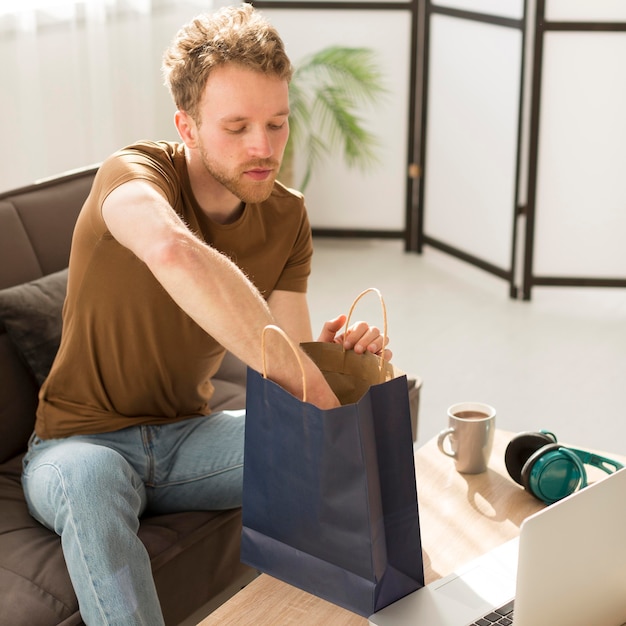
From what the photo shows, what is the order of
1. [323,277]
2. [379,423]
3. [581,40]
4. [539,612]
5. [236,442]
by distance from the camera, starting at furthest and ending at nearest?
[323,277], [581,40], [236,442], [379,423], [539,612]

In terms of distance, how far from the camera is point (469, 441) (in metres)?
1.72

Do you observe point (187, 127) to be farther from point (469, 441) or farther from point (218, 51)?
point (469, 441)

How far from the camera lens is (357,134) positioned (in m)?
4.42

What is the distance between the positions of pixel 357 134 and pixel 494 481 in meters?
2.91

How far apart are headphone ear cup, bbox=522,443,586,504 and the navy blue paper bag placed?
33 cm

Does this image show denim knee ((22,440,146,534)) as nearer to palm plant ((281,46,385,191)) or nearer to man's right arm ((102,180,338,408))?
man's right arm ((102,180,338,408))

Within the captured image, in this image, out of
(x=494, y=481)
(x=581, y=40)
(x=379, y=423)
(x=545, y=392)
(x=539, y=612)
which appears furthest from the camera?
(x=581, y=40)

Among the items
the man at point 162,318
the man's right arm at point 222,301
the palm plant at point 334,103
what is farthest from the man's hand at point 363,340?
the palm plant at point 334,103

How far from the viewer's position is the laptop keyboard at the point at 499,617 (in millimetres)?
1299

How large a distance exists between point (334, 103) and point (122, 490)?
306 cm

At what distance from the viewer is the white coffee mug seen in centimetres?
171

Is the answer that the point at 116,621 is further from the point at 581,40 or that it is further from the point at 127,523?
the point at 581,40

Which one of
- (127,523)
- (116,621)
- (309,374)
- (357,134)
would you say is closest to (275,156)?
(309,374)

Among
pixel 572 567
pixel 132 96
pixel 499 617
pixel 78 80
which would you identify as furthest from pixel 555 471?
pixel 132 96
